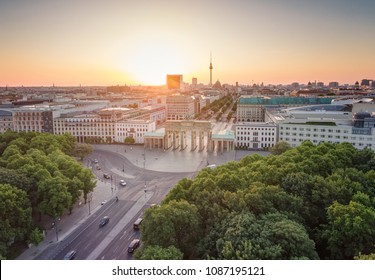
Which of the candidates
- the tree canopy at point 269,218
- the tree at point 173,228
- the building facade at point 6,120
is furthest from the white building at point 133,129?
the tree at point 173,228

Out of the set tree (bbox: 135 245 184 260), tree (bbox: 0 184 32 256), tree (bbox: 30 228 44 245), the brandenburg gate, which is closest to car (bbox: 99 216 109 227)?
tree (bbox: 30 228 44 245)

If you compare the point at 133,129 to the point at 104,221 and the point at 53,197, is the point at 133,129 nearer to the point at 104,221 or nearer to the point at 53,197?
the point at 104,221

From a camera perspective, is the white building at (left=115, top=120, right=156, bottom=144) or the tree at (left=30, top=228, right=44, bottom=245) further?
the white building at (left=115, top=120, right=156, bottom=144)

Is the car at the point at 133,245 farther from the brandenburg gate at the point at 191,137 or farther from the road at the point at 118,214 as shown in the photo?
the brandenburg gate at the point at 191,137

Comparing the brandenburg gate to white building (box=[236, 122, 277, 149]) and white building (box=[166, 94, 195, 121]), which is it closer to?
white building (box=[236, 122, 277, 149])

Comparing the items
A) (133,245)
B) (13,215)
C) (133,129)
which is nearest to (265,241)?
(133,245)

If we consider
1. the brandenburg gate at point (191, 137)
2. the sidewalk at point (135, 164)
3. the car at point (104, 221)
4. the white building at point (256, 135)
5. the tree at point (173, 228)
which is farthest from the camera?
the white building at point (256, 135)
